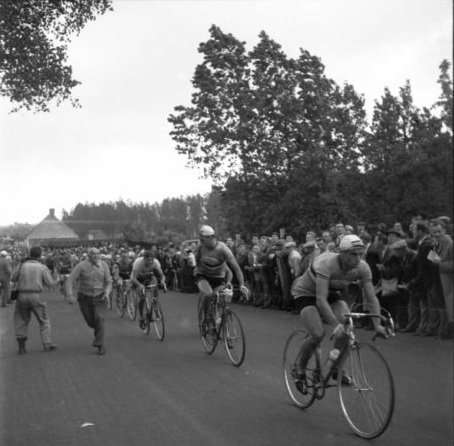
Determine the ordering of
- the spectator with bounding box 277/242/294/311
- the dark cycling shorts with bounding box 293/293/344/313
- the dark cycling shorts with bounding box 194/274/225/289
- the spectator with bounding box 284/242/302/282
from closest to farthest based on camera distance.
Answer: the dark cycling shorts with bounding box 293/293/344/313 < the dark cycling shorts with bounding box 194/274/225/289 < the spectator with bounding box 284/242/302/282 < the spectator with bounding box 277/242/294/311

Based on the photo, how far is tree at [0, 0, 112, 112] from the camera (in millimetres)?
5590

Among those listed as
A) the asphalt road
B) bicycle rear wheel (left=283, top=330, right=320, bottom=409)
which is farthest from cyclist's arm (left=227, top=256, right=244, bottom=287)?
bicycle rear wheel (left=283, top=330, right=320, bottom=409)

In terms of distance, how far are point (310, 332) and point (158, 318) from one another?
6512 mm

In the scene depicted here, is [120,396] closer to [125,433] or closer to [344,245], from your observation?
[125,433]

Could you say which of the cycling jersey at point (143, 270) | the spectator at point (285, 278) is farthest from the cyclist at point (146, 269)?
the spectator at point (285, 278)

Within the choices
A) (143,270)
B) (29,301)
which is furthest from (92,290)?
(143,270)

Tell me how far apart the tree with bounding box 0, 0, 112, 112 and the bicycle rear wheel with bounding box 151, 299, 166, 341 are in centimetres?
588

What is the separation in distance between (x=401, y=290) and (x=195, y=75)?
18.6 meters

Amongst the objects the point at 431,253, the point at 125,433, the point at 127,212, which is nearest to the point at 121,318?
the point at 431,253

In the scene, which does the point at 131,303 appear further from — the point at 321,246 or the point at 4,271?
the point at 4,271

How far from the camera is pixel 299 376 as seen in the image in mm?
6387

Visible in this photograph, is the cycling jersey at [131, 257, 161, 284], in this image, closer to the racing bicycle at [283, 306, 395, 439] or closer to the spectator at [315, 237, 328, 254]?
the spectator at [315, 237, 328, 254]

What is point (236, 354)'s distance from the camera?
8.96 m

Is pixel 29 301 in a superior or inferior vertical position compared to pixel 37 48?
inferior
